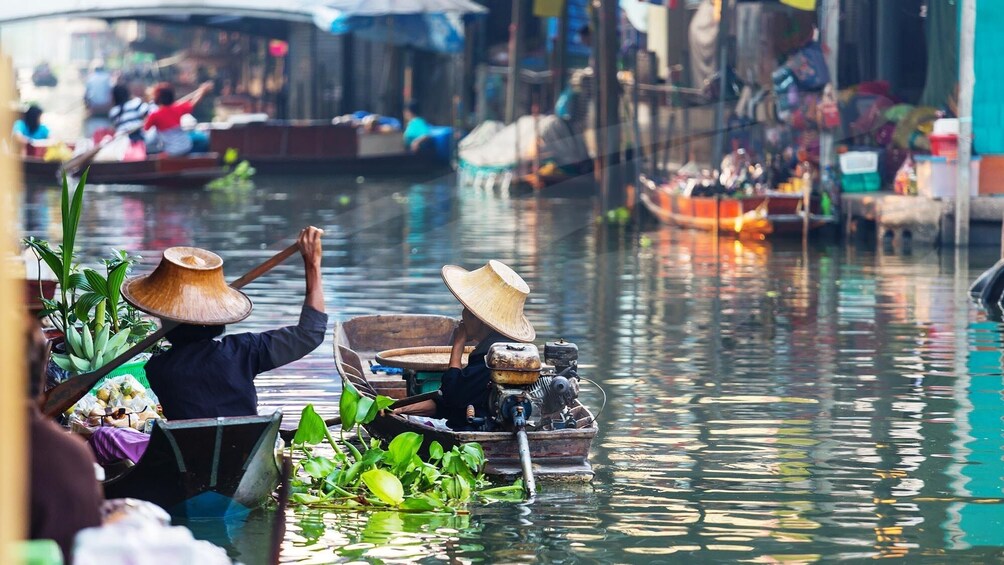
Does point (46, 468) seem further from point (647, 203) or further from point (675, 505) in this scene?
point (647, 203)

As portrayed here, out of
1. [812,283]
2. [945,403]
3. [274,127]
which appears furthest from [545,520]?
[274,127]

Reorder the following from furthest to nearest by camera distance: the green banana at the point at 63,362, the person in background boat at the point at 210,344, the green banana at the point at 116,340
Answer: the green banana at the point at 116,340 < the green banana at the point at 63,362 < the person in background boat at the point at 210,344

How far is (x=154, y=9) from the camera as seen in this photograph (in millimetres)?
32406

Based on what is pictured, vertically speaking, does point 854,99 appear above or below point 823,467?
above

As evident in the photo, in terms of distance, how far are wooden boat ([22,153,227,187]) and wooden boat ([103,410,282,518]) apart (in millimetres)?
19971

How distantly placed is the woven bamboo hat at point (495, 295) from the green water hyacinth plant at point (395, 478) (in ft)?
2.17

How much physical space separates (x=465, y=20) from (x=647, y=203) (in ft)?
38.0

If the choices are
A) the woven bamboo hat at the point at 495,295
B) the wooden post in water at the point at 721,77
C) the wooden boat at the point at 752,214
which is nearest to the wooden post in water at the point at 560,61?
the wooden post in water at the point at 721,77

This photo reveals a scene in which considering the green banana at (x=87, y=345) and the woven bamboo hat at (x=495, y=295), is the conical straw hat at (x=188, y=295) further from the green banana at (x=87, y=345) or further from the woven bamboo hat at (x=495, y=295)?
the woven bamboo hat at (x=495, y=295)

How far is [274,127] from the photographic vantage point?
31656 mm

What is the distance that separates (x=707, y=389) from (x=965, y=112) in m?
8.79

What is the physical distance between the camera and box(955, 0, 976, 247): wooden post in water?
17.1 m

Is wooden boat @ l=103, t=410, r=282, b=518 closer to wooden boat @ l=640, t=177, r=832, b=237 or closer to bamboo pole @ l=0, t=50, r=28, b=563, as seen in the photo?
bamboo pole @ l=0, t=50, r=28, b=563

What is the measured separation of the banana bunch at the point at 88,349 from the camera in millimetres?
7277
